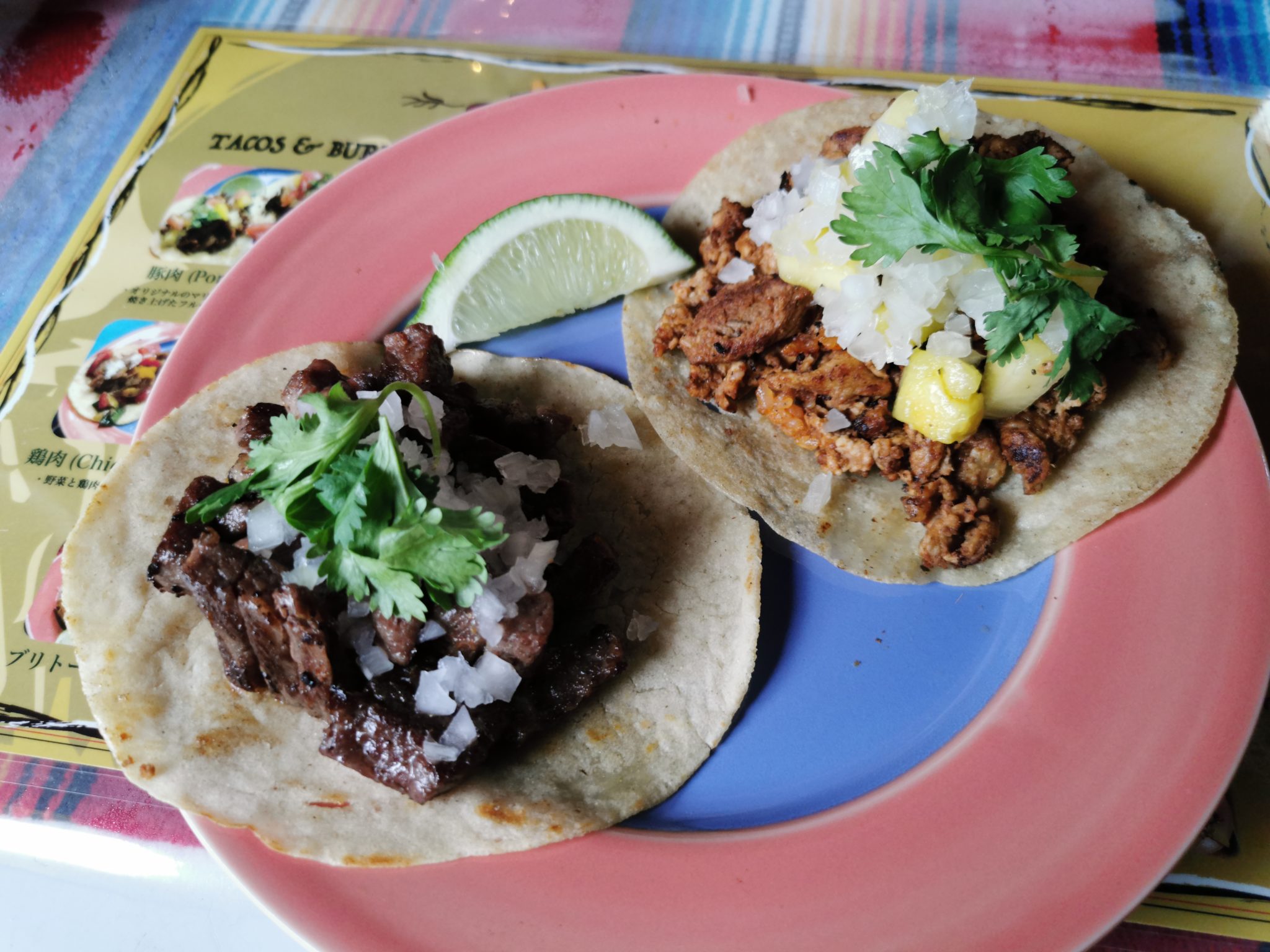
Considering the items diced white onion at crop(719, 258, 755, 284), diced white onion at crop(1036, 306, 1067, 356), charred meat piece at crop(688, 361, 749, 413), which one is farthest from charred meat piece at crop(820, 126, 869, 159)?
diced white onion at crop(1036, 306, 1067, 356)

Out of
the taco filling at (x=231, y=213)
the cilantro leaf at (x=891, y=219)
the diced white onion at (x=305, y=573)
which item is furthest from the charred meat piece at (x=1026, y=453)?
the taco filling at (x=231, y=213)

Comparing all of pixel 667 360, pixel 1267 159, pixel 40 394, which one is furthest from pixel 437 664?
pixel 1267 159

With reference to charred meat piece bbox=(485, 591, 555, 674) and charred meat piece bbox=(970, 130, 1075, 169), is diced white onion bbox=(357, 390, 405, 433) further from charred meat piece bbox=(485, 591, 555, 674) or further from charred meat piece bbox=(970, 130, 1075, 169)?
charred meat piece bbox=(970, 130, 1075, 169)

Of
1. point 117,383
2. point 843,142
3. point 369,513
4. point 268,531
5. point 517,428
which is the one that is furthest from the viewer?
point 117,383

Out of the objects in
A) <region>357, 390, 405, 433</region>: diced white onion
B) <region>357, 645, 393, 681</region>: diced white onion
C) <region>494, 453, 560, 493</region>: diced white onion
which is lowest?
<region>357, 645, 393, 681</region>: diced white onion

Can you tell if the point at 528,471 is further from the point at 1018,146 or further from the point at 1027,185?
the point at 1018,146

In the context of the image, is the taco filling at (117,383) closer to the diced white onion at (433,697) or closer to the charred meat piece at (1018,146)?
the diced white onion at (433,697)

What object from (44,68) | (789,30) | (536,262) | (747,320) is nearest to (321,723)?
(536,262)
